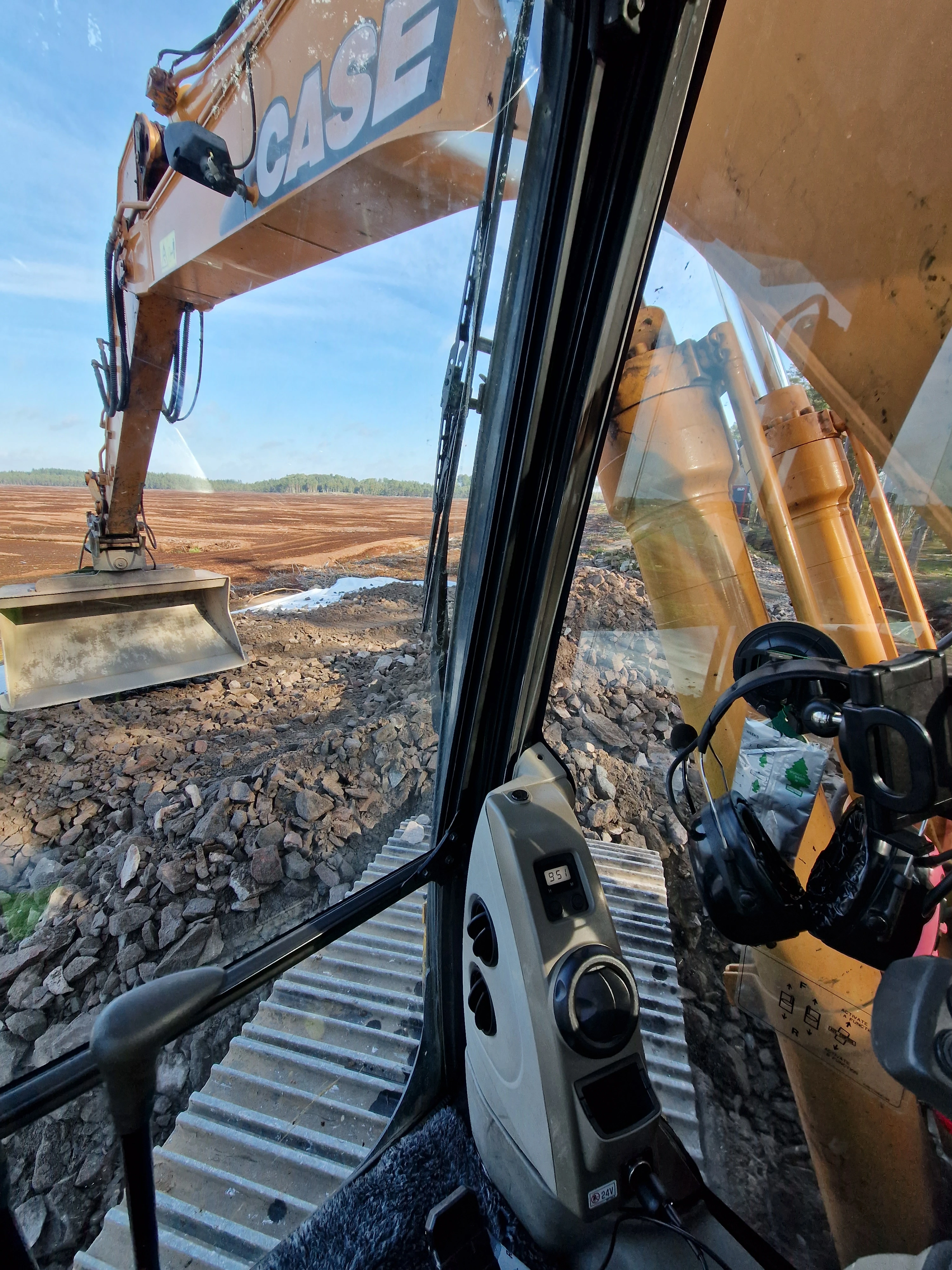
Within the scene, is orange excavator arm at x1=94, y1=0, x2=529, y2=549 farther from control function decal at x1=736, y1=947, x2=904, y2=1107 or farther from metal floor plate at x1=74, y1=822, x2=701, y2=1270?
metal floor plate at x1=74, y1=822, x2=701, y2=1270

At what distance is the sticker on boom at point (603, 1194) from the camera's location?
3.13ft

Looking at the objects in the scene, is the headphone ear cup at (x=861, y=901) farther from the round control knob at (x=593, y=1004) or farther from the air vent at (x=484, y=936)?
the air vent at (x=484, y=936)


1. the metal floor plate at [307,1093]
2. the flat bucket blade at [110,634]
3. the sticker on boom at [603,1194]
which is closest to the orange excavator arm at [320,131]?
the flat bucket blade at [110,634]

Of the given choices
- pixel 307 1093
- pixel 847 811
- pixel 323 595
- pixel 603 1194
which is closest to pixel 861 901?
pixel 847 811

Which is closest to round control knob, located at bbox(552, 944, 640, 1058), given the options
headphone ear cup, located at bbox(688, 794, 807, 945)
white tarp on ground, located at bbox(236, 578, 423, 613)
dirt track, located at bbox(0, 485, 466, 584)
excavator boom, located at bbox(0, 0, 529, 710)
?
headphone ear cup, located at bbox(688, 794, 807, 945)

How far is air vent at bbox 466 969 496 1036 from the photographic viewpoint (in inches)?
43.3

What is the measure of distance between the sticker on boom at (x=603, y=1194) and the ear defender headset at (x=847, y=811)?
48 cm

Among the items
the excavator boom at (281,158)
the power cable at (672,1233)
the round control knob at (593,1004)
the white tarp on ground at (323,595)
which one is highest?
the excavator boom at (281,158)

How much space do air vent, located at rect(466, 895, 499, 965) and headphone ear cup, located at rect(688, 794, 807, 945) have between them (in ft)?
1.30

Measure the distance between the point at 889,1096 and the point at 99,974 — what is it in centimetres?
189

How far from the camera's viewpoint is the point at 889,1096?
1104 millimetres

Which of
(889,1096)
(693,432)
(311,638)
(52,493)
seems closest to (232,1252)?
(889,1096)

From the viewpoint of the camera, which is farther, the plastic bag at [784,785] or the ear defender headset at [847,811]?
the plastic bag at [784,785]

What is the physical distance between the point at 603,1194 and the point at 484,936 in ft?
1.48
